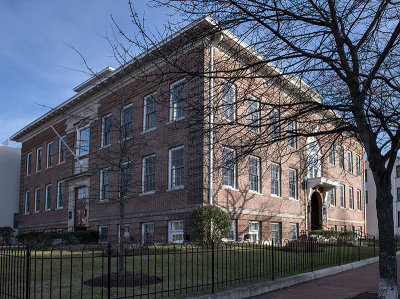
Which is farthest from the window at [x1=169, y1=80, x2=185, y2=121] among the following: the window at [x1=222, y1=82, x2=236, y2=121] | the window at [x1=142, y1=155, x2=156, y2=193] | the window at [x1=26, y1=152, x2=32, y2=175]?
the window at [x1=26, y1=152, x2=32, y2=175]

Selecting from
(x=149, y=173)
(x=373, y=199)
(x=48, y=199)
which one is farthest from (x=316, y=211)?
(x=373, y=199)

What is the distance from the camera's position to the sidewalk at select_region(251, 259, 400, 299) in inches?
360

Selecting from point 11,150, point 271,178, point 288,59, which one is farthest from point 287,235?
point 11,150

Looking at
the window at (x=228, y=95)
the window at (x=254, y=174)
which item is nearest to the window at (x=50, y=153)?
the window at (x=254, y=174)

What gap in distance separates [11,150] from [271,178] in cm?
2463

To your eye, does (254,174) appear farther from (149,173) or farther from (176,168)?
(149,173)

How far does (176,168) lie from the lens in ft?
63.5

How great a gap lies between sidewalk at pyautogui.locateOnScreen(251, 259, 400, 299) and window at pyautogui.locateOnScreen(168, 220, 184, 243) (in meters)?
7.61

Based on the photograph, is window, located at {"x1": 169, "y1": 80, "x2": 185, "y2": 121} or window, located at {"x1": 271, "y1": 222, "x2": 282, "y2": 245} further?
window, located at {"x1": 271, "y1": 222, "x2": 282, "y2": 245}

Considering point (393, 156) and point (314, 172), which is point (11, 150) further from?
point (393, 156)

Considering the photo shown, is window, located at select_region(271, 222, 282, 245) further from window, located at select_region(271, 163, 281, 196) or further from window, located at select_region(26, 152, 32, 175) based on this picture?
window, located at select_region(26, 152, 32, 175)

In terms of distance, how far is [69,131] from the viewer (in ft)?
93.0

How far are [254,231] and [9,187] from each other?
24.0m

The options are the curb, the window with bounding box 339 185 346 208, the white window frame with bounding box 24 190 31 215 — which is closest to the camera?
the curb
